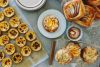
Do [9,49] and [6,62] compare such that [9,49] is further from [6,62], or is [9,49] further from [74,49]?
[74,49]

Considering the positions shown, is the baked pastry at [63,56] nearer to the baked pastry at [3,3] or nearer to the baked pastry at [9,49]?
the baked pastry at [9,49]

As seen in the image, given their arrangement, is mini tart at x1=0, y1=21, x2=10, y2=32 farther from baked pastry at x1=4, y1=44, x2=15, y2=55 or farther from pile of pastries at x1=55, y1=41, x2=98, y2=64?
pile of pastries at x1=55, y1=41, x2=98, y2=64

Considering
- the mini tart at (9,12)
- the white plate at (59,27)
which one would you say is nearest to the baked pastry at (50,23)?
the white plate at (59,27)

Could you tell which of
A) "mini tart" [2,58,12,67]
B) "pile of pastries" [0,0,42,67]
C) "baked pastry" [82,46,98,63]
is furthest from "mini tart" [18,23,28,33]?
"baked pastry" [82,46,98,63]

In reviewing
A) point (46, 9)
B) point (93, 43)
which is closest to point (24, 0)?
point (46, 9)

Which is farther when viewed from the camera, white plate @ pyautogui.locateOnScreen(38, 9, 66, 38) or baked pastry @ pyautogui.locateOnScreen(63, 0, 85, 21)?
white plate @ pyautogui.locateOnScreen(38, 9, 66, 38)

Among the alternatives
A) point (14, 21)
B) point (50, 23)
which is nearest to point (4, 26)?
point (14, 21)
